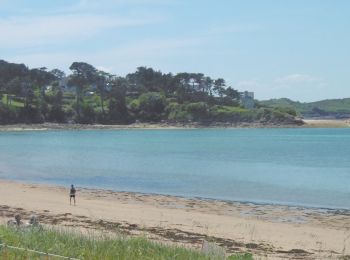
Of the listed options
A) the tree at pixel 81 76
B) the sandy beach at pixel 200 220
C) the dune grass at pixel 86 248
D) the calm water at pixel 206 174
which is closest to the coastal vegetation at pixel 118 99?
the tree at pixel 81 76

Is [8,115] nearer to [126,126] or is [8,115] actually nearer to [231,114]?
[126,126]

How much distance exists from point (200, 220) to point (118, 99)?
134m

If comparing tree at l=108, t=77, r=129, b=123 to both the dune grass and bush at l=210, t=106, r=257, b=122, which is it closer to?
bush at l=210, t=106, r=257, b=122

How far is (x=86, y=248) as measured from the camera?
898 cm

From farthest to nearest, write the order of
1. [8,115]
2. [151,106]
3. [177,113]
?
1. [177,113]
2. [151,106]
3. [8,115]

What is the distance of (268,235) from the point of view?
1992 centimetres

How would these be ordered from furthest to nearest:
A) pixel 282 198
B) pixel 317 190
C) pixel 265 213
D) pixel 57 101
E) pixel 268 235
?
pixel 57 101
pixel 317 190
pixel 282 198
pixel 265 213
pixel 268 235

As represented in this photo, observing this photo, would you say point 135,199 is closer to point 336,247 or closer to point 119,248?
point 336,247

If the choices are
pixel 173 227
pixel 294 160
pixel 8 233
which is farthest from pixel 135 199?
pixel 294 160

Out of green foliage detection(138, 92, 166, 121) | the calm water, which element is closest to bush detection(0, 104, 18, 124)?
green foliage detection(138, 92, 166, 121)

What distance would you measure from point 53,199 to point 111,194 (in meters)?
4.50

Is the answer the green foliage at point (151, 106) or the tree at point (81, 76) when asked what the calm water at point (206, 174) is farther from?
the tree at point (81, 76)

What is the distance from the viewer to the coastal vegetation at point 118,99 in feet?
477

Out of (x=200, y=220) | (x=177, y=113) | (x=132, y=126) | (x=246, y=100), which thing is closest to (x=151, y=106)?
(x=177, y=113)
